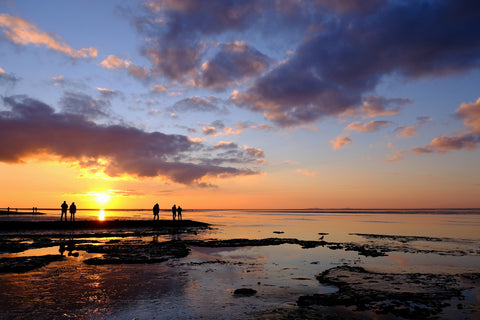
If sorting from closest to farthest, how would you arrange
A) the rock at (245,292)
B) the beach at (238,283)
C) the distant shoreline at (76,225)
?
the beach at (238,283) < the rock at (245,292) < the distant shoreline at (76,225)

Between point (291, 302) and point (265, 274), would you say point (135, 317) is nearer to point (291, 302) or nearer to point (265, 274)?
point (291, 302)

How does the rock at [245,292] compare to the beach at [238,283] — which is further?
the rock at [245,292]

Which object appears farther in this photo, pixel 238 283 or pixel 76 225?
pixel 76 225

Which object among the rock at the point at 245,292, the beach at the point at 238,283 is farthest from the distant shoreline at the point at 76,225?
the rock at the point at 245,292

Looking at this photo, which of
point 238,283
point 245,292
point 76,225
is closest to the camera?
point 245,292

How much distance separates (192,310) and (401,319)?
26.8ft

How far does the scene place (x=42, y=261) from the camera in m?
22.2

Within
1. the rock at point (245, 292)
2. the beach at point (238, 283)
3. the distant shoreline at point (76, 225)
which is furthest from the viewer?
the distant shoreline at point (76, 225)

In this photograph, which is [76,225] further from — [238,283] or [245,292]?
[245,292]

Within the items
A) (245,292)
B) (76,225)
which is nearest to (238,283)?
(245,292)

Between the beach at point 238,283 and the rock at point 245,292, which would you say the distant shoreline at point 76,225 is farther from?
the rock at point 245,292

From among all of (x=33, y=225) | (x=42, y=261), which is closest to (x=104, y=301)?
(x=42, y=261)

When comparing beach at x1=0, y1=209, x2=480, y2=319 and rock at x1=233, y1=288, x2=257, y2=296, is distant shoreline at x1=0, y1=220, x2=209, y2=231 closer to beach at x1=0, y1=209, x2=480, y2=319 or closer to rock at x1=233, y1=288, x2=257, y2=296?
beach at x1=0, y1=209, x2=480, y2=319

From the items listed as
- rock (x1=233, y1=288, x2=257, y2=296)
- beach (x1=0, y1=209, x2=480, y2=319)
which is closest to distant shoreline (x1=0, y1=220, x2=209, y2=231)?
beach (x1=0, y1=209, x2=480, y2=319)
